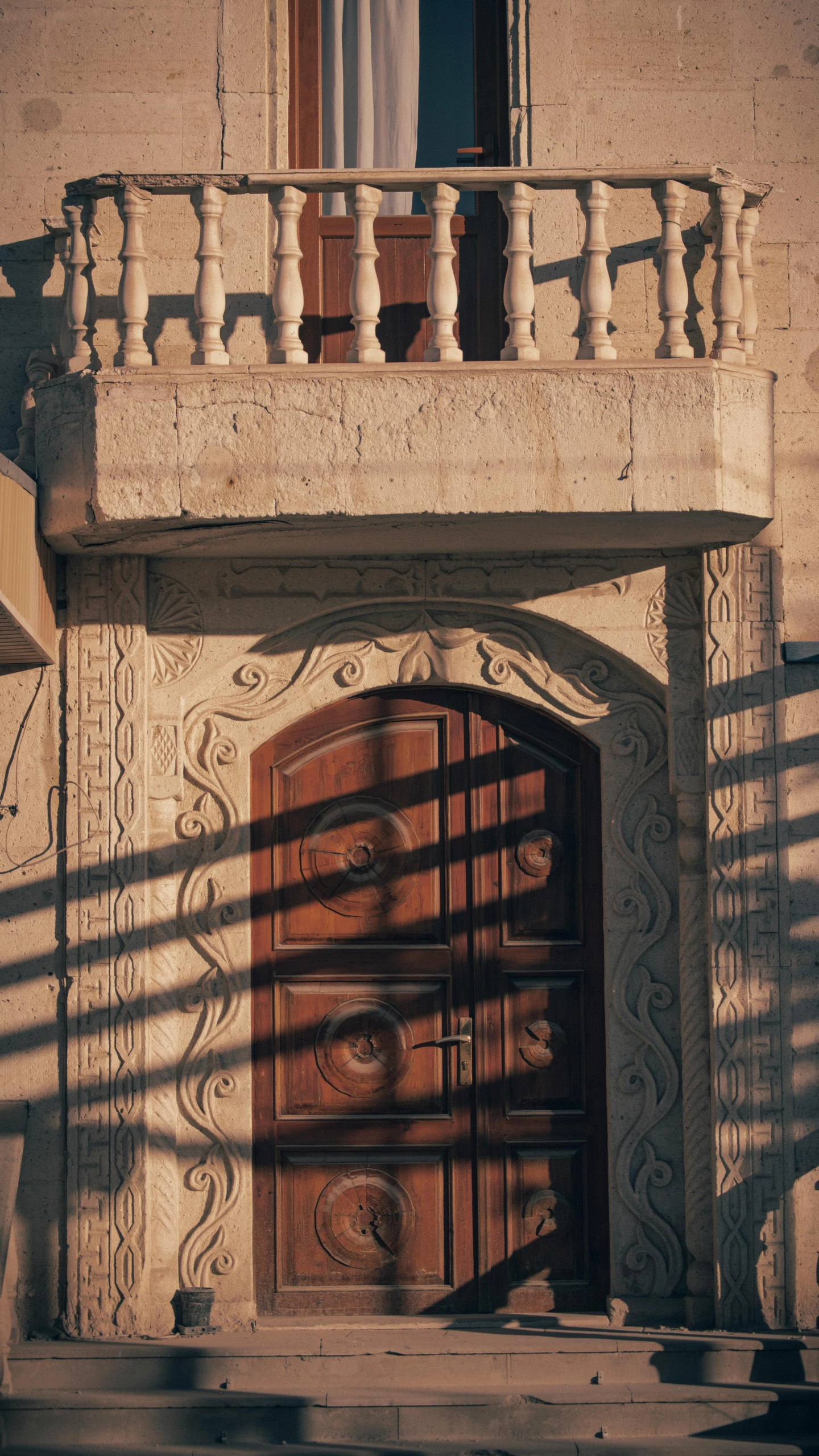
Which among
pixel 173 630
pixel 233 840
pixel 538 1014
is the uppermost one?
pixel 173 630

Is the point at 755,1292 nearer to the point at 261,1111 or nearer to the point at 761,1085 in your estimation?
the point at 761,1085

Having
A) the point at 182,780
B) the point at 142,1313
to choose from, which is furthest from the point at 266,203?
the point at 142,1313

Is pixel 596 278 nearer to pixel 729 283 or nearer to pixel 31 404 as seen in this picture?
pixel 729 283

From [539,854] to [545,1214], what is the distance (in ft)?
5.15

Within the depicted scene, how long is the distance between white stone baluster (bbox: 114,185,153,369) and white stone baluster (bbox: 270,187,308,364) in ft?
1.77

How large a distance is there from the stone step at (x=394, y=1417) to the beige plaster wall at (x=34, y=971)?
0.50 m

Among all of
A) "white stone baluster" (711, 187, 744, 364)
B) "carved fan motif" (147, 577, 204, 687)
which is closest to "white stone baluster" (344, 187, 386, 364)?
"carved fan motif" (147, 577, 204, 687)

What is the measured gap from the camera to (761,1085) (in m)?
5.77

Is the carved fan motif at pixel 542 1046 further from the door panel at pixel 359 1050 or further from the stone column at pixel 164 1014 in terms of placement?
the stone column at pixel 164 1014

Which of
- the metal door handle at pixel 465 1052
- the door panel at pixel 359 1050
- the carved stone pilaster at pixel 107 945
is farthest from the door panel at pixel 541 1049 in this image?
the carved stone pilaster at pixel 107 945

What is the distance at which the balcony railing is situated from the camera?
5.43 metres

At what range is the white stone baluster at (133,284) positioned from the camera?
5500 mm

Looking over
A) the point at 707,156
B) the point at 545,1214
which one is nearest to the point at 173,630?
the point at 545,1214

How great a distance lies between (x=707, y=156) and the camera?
606cm
